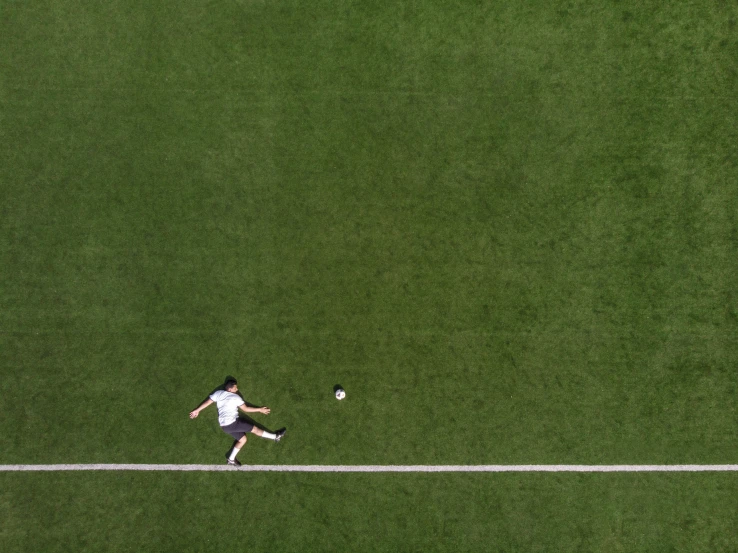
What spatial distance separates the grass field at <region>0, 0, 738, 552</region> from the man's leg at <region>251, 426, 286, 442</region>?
0.65ft

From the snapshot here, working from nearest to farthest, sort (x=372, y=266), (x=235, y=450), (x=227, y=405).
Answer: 1. (x=227, y=405)
2. (x=235, y=450)
3. (x=372, y=266)

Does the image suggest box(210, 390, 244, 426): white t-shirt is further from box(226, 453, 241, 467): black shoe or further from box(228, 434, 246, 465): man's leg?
box(226, 453, 241, 467): black shoe

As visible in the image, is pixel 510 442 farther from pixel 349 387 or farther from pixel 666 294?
pixel 666 294

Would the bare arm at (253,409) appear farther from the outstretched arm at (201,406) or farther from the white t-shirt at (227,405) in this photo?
the outstretched arm at (201,406)

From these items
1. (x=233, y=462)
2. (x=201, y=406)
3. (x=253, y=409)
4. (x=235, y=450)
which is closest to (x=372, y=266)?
(x=253, y=409)

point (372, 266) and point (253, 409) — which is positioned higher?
point (372, 266)

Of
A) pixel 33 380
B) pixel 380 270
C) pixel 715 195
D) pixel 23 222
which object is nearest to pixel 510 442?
pixel 380 270

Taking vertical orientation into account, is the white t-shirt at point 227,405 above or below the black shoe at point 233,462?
above

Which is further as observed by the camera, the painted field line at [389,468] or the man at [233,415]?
the painted field line at [389,468]

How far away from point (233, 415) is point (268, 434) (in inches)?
21.1

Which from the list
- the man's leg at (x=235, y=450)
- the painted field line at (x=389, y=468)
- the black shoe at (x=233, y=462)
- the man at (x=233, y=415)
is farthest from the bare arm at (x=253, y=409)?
the painted field line at (x=389, y=468)

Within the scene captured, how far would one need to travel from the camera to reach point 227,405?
564 cm

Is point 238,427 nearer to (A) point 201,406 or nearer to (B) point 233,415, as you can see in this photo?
(B) point 233,415

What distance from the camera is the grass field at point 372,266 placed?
18.8 feet
